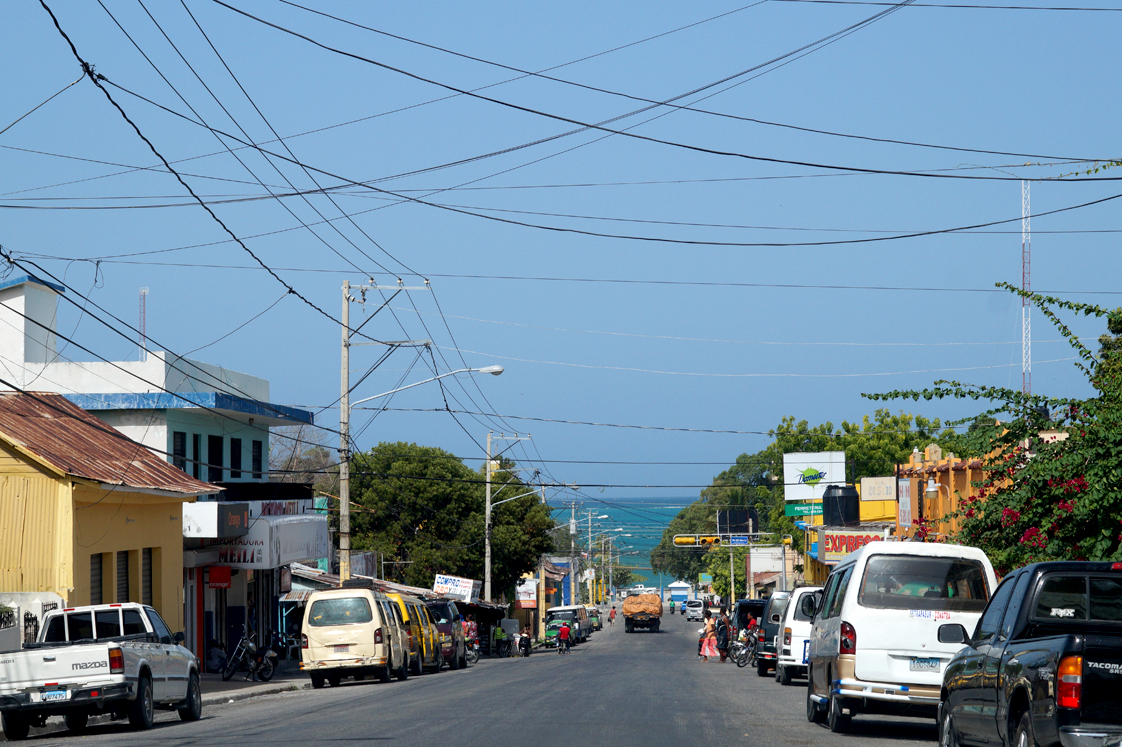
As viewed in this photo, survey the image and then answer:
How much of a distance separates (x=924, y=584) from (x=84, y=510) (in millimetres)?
17726

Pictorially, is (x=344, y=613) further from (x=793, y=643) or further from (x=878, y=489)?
(x=878, y=489)

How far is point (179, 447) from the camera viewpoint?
34.0 metres

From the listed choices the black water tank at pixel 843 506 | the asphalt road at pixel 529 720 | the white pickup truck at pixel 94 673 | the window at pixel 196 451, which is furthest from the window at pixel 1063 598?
the black water tank at pixel 843 506

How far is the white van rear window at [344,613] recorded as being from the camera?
26.8m

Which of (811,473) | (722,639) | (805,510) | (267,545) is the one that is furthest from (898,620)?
(811,473)

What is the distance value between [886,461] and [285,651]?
4494cm

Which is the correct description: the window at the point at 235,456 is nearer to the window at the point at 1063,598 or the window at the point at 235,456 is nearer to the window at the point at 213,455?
the window at the point at 213,455

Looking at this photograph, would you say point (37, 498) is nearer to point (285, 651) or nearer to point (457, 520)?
point (285, 651)

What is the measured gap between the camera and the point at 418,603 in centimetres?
3278

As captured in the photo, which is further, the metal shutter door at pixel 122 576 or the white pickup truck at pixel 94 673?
the metal shutter door at pixel 122 576

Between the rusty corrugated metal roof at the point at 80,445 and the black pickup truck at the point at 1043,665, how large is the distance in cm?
1882

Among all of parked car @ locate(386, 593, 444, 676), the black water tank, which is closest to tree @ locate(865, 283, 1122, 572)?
parked car @ locate(386, 593, 444, 676)

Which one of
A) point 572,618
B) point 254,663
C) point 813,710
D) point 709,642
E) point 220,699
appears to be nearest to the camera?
point 813,710

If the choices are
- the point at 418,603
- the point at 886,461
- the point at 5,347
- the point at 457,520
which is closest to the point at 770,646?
the point at 418,603
